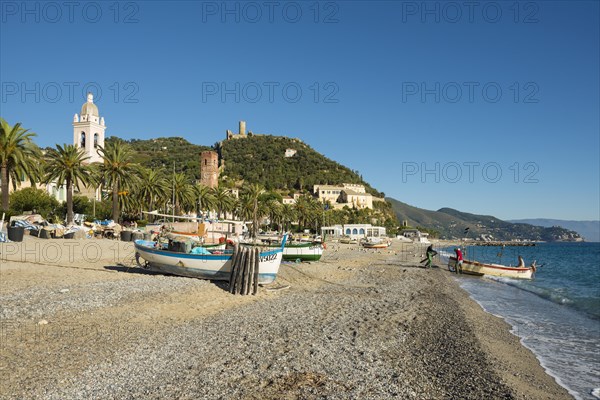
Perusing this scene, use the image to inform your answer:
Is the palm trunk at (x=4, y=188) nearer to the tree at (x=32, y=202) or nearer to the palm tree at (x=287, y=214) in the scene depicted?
the tree at (x=32, y=202)

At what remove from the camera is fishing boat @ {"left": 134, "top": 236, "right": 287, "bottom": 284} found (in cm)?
1936

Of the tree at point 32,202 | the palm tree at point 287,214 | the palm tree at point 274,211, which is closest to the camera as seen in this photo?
the tree at point 32,202

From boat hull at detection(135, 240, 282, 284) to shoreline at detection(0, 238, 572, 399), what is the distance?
4.24ft

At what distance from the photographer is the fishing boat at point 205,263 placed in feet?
63.5

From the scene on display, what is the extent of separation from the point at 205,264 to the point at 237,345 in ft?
32.1

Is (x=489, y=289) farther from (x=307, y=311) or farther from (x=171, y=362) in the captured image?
(x=171, y=362)

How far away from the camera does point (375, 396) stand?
24.9ft

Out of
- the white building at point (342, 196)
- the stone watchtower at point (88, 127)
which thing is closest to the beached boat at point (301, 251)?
the stone watchtower at point (88, 127)

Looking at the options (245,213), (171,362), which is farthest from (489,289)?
(245,213)

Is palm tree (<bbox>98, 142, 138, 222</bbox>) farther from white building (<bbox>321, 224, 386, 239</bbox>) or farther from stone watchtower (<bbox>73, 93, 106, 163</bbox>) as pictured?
white building (<bbox>321, 224, 386, 239</bbox>)

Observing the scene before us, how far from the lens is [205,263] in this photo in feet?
64.0

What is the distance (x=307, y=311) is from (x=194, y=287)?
533 centimetres

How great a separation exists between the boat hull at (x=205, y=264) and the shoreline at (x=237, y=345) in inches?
50.9

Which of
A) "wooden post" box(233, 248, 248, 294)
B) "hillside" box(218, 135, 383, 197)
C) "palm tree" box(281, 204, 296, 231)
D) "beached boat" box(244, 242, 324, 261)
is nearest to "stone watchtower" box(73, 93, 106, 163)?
"palm tree" box(281, 204, 296, 231)
